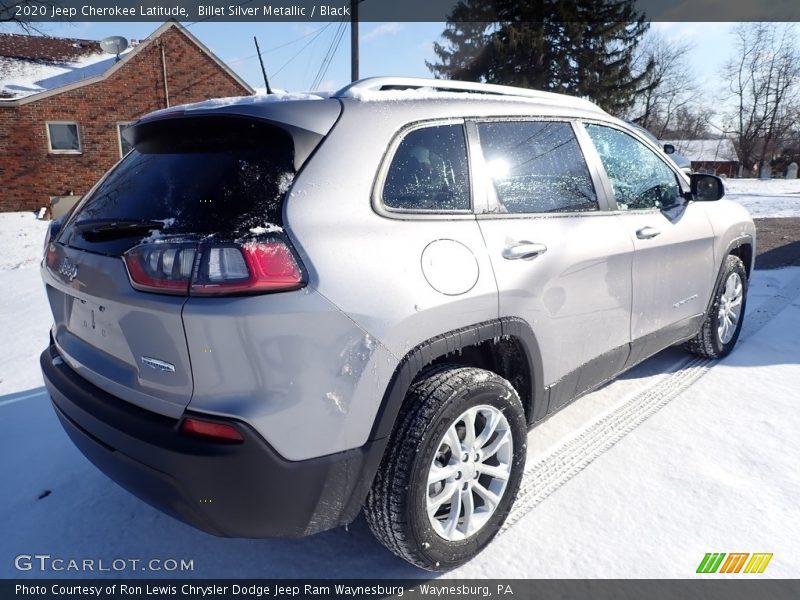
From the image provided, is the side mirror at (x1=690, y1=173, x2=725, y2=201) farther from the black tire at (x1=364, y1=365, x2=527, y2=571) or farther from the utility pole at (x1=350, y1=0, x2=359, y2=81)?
the utility pole at (x1=350, y1=0, x2=359, y2=81)

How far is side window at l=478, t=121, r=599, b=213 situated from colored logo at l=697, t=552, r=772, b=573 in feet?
5.08

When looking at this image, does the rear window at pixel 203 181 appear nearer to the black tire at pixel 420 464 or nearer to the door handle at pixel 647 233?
the black tire at pixel 420 464

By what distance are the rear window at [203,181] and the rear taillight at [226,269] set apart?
0.06 m

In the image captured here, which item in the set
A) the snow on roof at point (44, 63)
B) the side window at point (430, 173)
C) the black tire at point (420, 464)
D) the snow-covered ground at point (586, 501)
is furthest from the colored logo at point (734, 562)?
the snow on roof at point (44, 63)

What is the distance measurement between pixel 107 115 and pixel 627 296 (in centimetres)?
1868

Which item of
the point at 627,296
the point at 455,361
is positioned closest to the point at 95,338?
the point at 455,361

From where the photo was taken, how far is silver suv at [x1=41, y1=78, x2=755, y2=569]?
5.26 ft

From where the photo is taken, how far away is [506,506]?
2258 mm

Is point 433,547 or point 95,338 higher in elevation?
point 95,338

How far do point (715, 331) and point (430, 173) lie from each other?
9.60 feet

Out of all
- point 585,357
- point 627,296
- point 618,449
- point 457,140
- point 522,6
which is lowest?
point 618,449

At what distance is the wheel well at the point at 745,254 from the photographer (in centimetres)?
428

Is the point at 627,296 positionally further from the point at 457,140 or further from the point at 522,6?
the point at 522,6

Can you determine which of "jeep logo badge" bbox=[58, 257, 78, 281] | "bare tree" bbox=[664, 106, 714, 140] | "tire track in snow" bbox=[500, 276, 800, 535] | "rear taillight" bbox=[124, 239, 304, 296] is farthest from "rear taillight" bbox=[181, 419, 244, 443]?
"bare tree" bbox=[664, 106, 714, 140]
